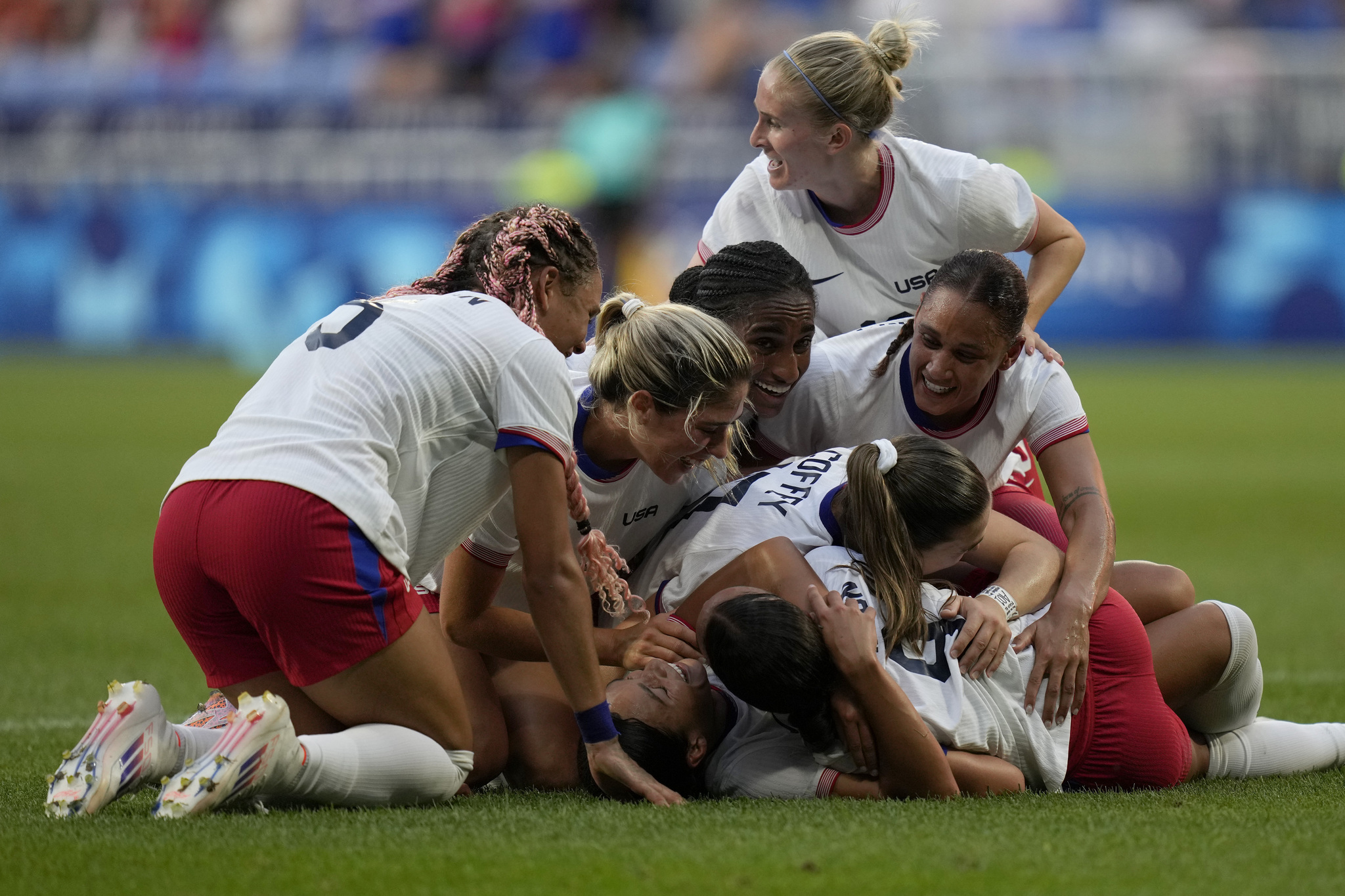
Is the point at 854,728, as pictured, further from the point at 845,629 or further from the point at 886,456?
the point at 886,456

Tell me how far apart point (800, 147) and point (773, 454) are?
90 centimetres

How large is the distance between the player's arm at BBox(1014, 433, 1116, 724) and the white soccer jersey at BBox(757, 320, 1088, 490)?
83 millimetres

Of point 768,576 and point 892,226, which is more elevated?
point 892,226

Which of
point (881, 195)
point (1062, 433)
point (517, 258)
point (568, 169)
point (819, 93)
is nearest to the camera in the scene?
point (517, 258)

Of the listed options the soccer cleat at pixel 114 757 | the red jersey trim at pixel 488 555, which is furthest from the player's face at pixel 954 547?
the soccer cleat at pixel 114 757

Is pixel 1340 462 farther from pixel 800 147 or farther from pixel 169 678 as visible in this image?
pixel 169 678

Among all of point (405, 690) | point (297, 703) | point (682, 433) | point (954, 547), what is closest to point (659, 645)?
point (682, 433)

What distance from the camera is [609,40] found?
18375 millimetres

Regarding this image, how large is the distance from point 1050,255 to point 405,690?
2526mm

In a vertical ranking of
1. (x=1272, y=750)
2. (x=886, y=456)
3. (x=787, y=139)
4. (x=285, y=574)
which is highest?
(x=787, y=139)

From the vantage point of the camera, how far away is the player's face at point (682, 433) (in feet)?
12.1

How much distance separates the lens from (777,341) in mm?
4234

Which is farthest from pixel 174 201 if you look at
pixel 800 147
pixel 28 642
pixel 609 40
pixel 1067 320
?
pixel 800 147

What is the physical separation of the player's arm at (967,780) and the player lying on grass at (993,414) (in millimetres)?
231
